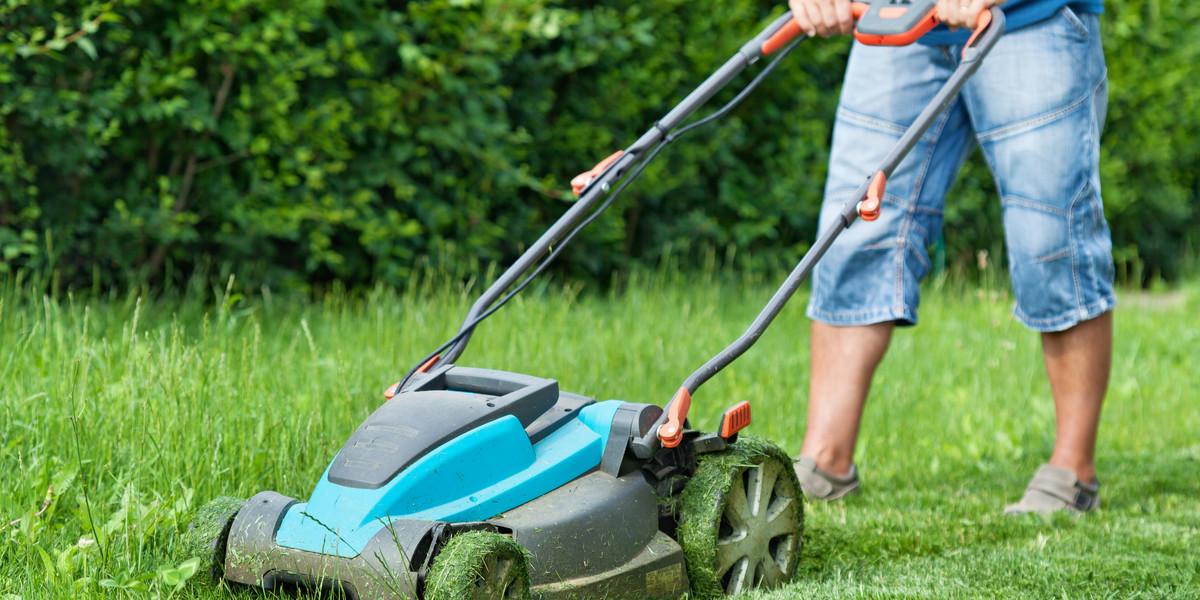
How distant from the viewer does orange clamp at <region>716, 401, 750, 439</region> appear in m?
2.15

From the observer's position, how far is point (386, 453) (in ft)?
6.21

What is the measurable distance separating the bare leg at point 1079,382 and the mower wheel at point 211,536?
6.58ft

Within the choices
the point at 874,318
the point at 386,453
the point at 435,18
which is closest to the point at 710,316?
the point at 435,18

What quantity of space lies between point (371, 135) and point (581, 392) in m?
1.70

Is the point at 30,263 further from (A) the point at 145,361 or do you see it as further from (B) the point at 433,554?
(B) the point at 433,554

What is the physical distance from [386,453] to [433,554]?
0.69 feet

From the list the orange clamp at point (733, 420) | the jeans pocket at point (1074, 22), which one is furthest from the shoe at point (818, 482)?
the jeans pocket at point (1074, 22)

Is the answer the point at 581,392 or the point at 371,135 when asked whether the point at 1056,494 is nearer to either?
the point at 581,392

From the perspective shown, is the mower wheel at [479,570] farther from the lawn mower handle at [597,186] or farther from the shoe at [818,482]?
the shoe at [818,482]

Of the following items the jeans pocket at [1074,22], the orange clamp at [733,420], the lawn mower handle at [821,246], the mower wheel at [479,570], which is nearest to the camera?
the mower wheel at [479,570]

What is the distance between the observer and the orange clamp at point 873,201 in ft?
7.14

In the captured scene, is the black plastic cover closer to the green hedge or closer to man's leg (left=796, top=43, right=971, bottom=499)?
man's leg (left=796, top=43, right=971, bottom=499)

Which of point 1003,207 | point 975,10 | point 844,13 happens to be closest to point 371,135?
point 844,13

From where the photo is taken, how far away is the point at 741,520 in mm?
2197
